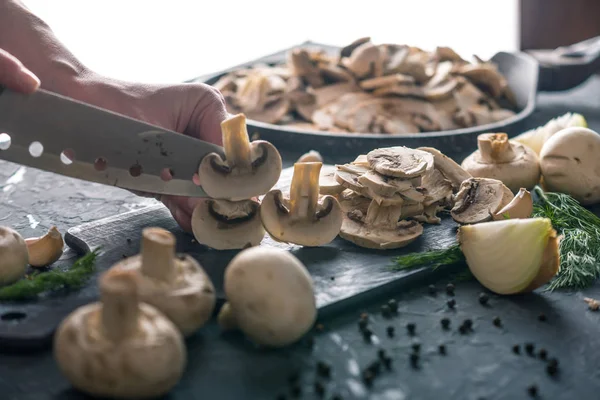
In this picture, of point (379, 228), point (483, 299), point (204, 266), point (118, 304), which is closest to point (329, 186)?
point (379, 228)

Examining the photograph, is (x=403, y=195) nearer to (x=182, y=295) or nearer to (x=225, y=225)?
(x=225, y=225)

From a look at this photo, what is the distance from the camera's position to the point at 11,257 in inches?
58.2

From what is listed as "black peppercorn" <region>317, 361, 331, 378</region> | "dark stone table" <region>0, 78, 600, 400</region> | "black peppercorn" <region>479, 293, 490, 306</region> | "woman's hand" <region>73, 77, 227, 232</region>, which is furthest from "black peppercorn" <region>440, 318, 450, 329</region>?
"woman's hand" <region>73, 77, 227, 232</region>

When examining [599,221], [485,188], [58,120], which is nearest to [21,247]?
[58,120]

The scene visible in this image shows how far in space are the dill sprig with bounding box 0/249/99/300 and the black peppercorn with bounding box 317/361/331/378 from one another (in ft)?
1.87

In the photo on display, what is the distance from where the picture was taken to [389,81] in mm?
2875

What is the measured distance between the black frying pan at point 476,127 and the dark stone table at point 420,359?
891 mm

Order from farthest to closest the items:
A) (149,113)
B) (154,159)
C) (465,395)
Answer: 1. (149,113)
2. (154,159)
3. (465,395)

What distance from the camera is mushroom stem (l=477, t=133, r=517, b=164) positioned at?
206 cm

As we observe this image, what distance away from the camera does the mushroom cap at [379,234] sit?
171cm

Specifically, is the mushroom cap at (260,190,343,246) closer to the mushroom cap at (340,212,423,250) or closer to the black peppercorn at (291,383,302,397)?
the mushroom cap at (340,212,423,250)

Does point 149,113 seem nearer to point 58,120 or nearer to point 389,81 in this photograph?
point 58,120

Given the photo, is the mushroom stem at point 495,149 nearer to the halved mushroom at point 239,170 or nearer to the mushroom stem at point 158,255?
the halved mushroom at point 239,170

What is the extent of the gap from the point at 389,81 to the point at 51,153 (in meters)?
1.65
